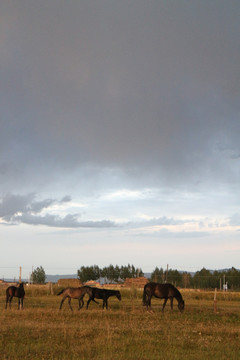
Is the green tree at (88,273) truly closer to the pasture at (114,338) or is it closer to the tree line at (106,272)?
the tree line at (106,272)

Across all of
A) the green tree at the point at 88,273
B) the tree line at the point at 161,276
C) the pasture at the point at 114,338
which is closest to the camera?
the pasture at the point at 114,338

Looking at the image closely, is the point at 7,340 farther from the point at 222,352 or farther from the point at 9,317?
the point at 222,352

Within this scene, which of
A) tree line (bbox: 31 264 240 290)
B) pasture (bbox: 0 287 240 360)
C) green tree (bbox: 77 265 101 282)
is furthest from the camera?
green tree (bbox: 77 265 101 282)

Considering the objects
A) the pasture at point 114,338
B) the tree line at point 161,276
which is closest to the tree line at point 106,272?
the tree line at point 161,276

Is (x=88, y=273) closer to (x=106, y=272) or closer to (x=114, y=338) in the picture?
(x=106, y=272)

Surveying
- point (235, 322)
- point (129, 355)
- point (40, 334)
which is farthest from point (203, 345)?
point (235, 322)

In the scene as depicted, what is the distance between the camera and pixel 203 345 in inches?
501

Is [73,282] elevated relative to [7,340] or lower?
lower

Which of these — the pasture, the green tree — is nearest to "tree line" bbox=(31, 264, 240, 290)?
the green tree

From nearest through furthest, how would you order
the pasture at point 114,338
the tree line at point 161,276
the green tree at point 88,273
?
the pasture at point 114,338 → the tree line at point 161,276 → the green tree at point 88,273

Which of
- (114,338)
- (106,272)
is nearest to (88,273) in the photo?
(106,272)

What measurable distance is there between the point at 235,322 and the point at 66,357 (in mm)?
11563

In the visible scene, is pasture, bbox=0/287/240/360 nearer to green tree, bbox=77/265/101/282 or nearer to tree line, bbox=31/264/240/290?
tree line, bbox=31/264/240/290

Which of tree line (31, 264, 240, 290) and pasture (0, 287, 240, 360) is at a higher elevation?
pasture (0, 287, 240, 360)
